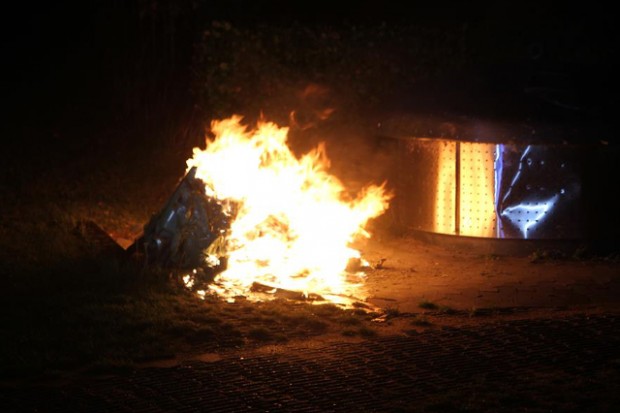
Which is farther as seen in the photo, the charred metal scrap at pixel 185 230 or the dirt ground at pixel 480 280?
the charred metal scrap at pixel 185 230

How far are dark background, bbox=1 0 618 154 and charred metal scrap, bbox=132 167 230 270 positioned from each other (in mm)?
2845

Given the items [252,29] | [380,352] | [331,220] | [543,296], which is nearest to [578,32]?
[252,29]

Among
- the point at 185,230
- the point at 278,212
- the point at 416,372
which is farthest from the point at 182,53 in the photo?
the point at 416,372

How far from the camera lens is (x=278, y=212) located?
424 inches

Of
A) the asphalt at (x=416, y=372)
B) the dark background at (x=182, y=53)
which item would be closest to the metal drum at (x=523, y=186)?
the dark background at (x=182, y=53)

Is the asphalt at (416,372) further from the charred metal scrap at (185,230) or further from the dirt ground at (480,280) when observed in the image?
the charred metal scrap at (185,230)

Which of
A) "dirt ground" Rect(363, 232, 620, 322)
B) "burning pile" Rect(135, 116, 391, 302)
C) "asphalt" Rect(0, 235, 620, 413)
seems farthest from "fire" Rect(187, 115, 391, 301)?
"asphalt" Rect(0, 235, 620, 413)

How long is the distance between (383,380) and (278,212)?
174 inches

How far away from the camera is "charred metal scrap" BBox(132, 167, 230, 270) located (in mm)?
9680

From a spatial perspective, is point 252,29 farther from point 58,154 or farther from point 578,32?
point 578,32

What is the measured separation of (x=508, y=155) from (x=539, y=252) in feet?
3.68

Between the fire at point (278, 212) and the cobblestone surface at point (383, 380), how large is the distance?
2266 millimetres

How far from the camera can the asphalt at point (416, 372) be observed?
6125 millimetres

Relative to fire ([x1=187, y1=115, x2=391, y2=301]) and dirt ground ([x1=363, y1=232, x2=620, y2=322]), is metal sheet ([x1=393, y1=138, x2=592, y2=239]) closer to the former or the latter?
dirt ground ([x1=363, y1=232, x2=620, y2=322])
